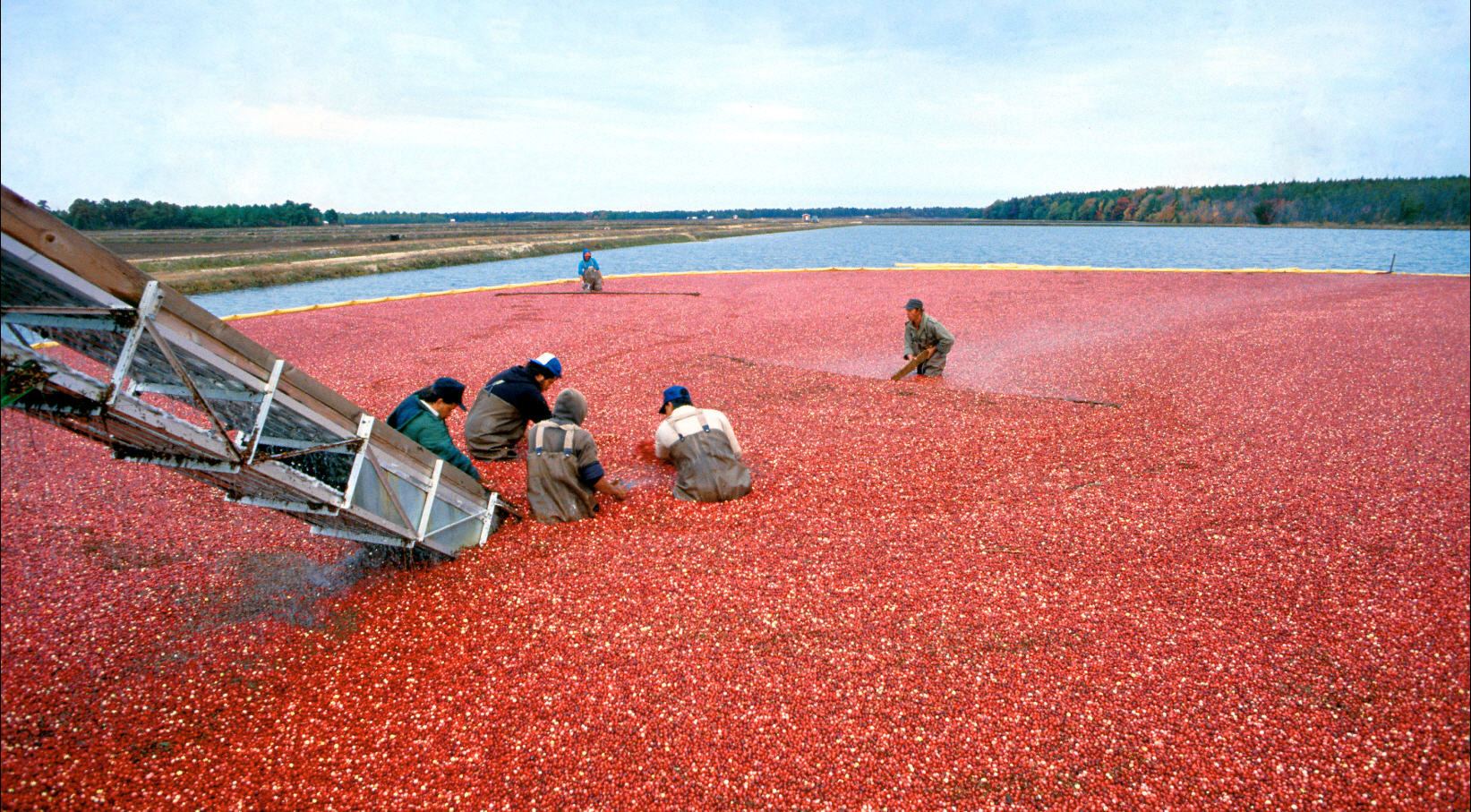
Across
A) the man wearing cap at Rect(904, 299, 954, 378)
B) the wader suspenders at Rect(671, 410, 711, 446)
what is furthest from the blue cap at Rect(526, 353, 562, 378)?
the man wearing cap at Rect(904, 299, 954, 378)

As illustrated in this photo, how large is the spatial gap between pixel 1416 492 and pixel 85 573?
45.4ft

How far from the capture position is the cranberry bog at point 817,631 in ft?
12.6

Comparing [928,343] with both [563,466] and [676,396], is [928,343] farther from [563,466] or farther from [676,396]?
[563,466]

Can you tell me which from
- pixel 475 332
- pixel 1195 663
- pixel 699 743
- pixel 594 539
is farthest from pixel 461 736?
pixel 475 332

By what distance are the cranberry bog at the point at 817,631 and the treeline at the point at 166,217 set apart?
109 meters

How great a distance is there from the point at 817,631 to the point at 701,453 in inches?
96.2

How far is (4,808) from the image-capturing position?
368 centimetres

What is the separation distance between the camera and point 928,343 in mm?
11945

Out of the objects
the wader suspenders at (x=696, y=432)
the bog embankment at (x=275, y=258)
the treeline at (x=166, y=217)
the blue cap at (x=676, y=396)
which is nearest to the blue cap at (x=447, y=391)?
the blue cap at (x=676, y=396)

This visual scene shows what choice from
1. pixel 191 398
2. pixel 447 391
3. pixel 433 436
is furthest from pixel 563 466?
pixel 191 398

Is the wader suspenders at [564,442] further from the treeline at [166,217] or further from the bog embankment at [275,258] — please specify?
the treeline at [166,217]

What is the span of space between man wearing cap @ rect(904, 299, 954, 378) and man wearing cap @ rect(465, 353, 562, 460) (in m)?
6.70

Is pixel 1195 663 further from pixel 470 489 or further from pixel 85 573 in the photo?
pixel 85 573

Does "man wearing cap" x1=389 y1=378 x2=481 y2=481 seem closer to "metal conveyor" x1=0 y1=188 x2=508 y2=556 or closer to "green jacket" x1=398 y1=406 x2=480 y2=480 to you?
"green jacket" x1=398 y1=406 x2=480 y2=480
